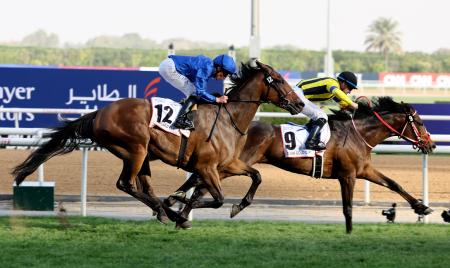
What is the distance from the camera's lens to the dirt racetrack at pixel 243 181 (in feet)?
37.9

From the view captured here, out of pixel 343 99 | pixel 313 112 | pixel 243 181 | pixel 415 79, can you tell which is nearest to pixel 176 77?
pixel 313 112

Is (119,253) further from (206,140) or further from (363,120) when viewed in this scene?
(363,120)

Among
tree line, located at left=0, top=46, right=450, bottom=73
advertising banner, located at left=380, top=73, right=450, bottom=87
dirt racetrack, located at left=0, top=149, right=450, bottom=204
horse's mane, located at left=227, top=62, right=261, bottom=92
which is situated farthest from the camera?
tree line, located at left=0, top=46, right=450, bottom=73

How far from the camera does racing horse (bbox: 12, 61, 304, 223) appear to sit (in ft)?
25.9

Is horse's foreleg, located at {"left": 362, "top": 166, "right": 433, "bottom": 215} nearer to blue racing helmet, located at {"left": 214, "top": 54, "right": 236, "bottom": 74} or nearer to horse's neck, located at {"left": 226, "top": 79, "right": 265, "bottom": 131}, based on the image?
horse's neck, located at {"left": 226, "top": 79, "right": 265, "bottom": 131}

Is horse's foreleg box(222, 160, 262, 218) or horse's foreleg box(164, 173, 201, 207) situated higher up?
horse's foreleg box(222, 160, 262, 218)

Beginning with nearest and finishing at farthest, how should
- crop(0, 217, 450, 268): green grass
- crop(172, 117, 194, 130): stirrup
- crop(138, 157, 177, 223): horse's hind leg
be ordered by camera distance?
crop(0, 217, 450, 268): green grass < crop(172, 117, 194, 130): stirrup < crop(138, 157, 177, 223): horse's hind leg

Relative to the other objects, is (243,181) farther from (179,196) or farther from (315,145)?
(179,196)

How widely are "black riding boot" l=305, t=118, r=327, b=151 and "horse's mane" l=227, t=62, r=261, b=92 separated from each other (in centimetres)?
72

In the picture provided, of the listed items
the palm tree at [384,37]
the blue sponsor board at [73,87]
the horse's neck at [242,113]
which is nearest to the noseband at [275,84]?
the horse's neck at [242,113]

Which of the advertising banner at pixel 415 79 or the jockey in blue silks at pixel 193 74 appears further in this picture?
the advertising banner at pixel 415 79

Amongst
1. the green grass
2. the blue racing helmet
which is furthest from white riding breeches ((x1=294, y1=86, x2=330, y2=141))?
the green grass

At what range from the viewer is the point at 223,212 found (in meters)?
9.77

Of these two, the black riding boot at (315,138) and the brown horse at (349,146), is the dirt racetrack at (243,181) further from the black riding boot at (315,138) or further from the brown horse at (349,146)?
the black riding boot at (315,138)
